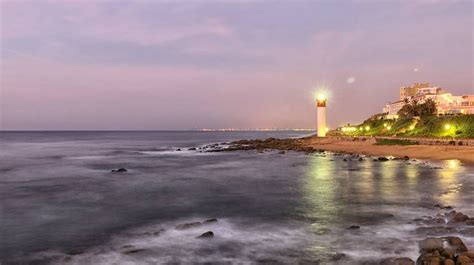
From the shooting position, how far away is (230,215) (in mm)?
16984

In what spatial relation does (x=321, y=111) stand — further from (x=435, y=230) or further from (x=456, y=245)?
(x=456, y=245)

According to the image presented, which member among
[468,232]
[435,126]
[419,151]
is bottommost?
[468,232]

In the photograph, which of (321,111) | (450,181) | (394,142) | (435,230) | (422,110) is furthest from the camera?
(321,111)

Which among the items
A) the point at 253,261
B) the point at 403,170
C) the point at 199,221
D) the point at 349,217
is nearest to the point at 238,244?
the point at 253,261

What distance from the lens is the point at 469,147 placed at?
136ft

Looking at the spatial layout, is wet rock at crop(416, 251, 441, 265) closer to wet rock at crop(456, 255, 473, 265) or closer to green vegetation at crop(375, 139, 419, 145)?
wet rock at crop(456, 255, 473, 265)

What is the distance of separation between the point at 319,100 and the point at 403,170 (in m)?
51.5

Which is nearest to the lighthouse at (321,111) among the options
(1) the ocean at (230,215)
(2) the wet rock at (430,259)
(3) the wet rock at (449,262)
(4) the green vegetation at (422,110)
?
(4) the green vegetation at (422,110)

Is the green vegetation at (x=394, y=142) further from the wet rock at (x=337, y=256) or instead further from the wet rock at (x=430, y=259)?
the wet rock at (x=430, y=259)

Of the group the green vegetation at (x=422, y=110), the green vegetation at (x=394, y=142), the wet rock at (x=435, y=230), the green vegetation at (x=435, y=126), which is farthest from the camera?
the green vegetation at (x=422, y=110)

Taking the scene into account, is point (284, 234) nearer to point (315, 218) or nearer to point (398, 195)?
point (315, 218)

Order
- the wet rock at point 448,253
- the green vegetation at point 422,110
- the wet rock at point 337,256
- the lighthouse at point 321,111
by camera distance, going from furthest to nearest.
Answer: the lighthouse at point 321,111 → the green vegetation at point 422,110 → the wet rock at point 337,256 → the wet rock at point 448,253

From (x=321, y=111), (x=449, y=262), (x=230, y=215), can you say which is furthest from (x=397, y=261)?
(x=321, y=111)

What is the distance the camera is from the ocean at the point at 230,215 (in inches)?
448
